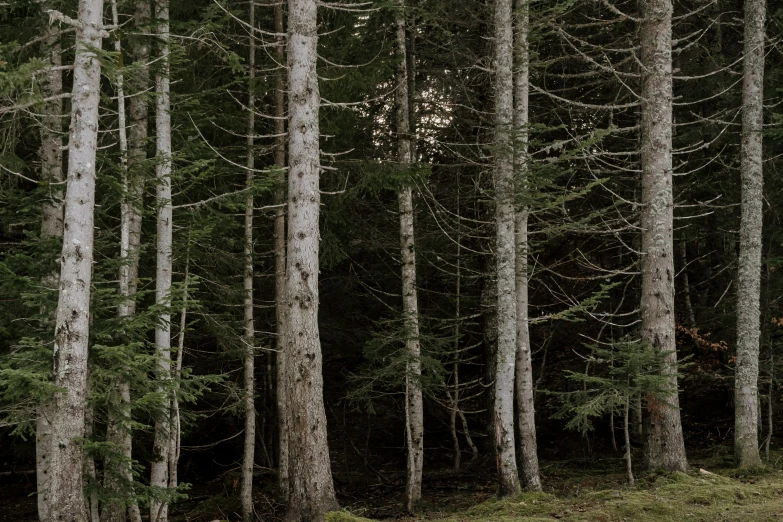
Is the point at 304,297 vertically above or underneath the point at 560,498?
above

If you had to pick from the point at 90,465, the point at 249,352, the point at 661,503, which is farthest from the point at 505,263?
the point at 90,465

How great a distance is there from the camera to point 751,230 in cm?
1174

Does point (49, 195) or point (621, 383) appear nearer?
point (49, 195)

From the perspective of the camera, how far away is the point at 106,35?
7801 millimetres

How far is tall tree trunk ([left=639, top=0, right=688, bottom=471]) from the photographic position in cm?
1044

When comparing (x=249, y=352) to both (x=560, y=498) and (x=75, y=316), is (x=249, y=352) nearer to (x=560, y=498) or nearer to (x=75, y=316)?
(x=75, y=316)

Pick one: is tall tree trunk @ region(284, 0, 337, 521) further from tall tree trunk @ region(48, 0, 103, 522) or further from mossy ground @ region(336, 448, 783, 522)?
tall tree trunk @ region(48, 0, 103, 522)

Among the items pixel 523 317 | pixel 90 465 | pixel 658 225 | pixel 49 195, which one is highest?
pixel 49 195

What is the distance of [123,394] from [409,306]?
17.0ft

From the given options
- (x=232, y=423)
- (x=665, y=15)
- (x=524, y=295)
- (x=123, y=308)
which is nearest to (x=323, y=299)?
(x=232, y=423)

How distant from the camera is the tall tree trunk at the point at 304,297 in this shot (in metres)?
8.41

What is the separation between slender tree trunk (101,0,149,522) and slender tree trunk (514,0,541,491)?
5.65m

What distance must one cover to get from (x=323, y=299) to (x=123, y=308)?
9.33 metres

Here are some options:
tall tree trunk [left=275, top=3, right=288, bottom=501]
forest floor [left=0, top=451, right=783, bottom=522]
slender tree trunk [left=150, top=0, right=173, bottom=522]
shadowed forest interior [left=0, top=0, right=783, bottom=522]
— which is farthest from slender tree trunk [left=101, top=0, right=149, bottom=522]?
tall tree trunk [left=275, top=3, right=288, bottom=501]
